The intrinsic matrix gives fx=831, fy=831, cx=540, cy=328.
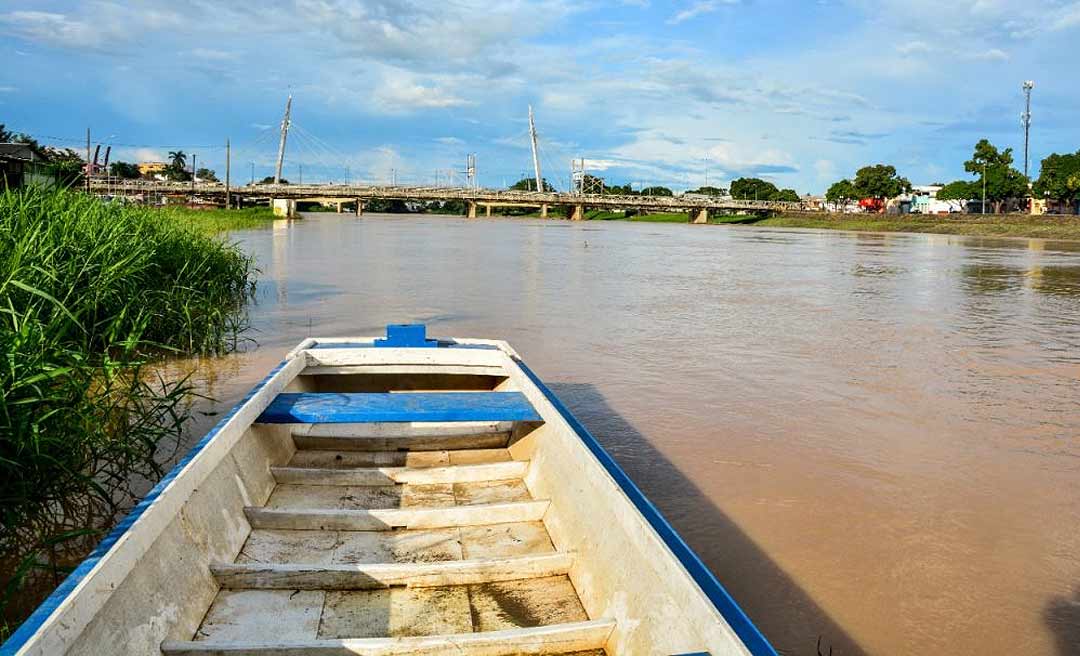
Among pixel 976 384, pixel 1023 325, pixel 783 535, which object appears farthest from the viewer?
pixel 1023 325

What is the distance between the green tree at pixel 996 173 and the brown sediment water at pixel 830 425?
53.9m

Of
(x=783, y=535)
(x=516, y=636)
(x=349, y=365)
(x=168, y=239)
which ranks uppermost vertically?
(x=168, y=239)

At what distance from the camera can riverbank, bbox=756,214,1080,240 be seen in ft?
158

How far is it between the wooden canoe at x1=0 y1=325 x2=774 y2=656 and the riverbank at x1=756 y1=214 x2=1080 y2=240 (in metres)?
51.9

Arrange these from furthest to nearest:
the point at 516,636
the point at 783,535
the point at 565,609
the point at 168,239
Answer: the point at 168,239
the point at 783,535
the point at 565,609
the point at 516,636

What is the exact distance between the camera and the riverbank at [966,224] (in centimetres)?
4825

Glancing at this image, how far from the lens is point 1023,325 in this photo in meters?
11.2

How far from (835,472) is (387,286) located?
11080 mm

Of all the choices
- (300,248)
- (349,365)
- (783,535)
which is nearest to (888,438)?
(783,535)

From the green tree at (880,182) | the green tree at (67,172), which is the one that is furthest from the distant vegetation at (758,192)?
the green tree at (67,172)

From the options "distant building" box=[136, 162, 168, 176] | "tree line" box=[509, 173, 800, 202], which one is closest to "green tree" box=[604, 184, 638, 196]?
"tree line" box=[509, 173, 800, 202]

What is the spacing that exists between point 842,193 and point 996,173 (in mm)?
26195

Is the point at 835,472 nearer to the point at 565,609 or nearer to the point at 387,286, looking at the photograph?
the point at 565,609

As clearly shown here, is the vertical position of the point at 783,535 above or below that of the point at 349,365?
below
